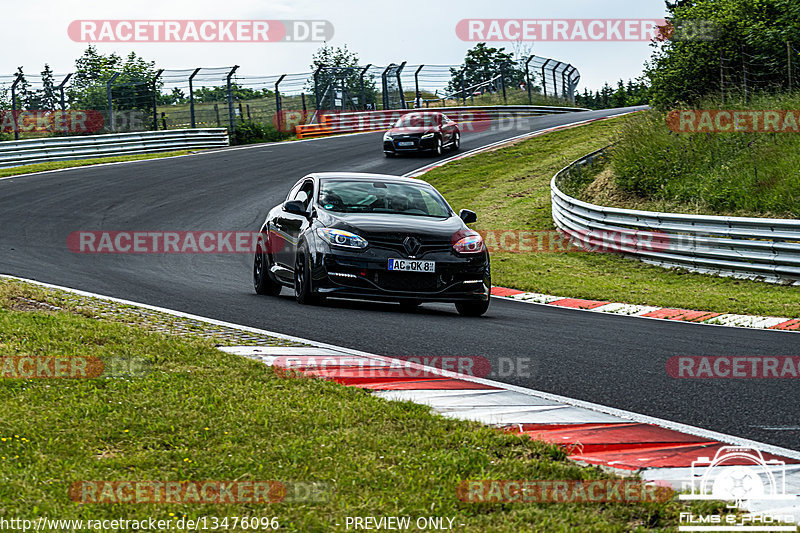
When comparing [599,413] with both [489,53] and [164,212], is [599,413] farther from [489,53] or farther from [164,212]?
[489,53]

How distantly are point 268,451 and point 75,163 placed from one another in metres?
29.4

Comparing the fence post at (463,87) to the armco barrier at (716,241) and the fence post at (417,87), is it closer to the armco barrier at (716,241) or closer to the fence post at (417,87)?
the fence post at (417,87)

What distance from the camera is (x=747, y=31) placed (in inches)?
856

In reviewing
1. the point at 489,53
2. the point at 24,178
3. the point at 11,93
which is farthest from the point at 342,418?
the point at 489,53

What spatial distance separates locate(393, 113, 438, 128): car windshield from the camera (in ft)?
111

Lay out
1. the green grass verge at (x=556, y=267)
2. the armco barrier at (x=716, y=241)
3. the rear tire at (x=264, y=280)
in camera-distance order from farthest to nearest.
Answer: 1. the armco barrier at (x=716, y=241)
2. the green grass verge at (x=556, y=267)
3. the rear tire at (x=264, y=280)

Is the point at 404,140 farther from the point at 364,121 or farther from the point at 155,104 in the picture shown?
the point at 364,121

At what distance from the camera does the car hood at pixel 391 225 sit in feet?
32.8

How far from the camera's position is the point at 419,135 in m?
33.2

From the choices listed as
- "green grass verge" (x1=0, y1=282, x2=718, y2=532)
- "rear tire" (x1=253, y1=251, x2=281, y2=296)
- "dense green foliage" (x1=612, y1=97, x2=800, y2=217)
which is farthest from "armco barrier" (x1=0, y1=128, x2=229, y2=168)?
"green grass verge" (x1=0, y1=282, x2=718, y2=532)

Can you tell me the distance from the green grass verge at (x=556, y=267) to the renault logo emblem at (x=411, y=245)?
4.05 m

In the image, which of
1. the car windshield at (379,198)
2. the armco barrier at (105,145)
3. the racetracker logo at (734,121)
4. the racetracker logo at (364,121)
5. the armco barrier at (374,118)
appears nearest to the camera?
the car windshield at (379,198)

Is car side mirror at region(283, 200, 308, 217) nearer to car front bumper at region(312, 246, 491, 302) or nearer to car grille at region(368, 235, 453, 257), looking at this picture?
car front bumper at region(312, 246, 491, 302)

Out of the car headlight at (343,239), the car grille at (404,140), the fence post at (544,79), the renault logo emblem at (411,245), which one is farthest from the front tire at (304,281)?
the fence post at (544,79)
